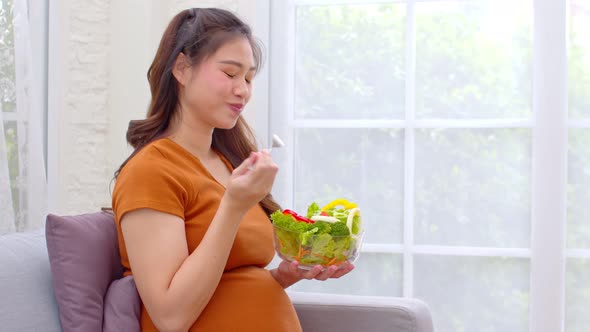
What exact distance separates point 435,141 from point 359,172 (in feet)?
1.06

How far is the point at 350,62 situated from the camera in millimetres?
2977

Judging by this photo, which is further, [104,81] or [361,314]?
[104,81]

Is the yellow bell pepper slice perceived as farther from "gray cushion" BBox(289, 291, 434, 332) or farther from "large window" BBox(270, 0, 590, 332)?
"large window" BBox(270, 0, 590, 332)

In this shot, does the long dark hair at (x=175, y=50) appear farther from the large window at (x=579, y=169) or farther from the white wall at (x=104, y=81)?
the large window at (x=579, y=169)

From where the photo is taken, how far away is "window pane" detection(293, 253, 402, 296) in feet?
9.61

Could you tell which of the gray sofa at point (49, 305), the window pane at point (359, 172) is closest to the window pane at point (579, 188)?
the window pane at point (359, 172)

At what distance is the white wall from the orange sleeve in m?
1.38

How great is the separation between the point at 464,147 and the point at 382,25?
1.93 ft

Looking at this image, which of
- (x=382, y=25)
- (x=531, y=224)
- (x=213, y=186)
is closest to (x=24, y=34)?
(x=213, y=186)

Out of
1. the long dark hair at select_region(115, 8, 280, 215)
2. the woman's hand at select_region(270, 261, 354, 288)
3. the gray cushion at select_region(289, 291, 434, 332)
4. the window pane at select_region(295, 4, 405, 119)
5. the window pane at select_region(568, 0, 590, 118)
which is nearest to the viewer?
the woman's hand at select_region(270, 261, 354, 288)

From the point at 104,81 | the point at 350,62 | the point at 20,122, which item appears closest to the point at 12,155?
the point at 20,122

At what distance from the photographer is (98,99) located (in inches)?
115

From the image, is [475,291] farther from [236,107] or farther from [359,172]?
[236,107]

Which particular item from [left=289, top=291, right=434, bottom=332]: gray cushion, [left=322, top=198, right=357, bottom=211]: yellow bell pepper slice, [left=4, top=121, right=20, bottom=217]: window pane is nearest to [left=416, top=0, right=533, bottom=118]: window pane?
[left=289, top=291, right=434, bottom=332]: gray cushion
